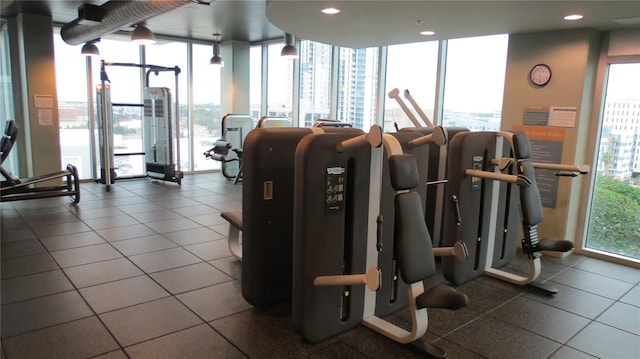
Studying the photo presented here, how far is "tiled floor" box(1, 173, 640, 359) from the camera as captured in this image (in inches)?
107

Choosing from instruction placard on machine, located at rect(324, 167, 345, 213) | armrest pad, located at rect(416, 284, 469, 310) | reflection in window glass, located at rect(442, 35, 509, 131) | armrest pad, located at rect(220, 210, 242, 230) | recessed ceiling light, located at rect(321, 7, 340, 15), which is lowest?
armrest pad, located at rect(416, 284, 469, 310)

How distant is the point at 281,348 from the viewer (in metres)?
2.70

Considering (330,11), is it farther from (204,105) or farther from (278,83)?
(204,105)

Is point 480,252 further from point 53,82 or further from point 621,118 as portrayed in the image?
point 53,82

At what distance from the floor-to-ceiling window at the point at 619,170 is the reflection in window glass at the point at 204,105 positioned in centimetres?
735

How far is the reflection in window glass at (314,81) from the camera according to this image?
26.9 feet

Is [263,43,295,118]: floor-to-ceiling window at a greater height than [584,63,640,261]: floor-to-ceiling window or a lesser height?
greater

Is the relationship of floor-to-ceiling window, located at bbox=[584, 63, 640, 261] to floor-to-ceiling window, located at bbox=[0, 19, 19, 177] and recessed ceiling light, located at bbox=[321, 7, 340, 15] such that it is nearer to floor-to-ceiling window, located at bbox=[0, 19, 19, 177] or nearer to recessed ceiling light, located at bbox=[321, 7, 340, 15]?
recessed ceiling light, located at bbox=[321, 7, 340, 15]

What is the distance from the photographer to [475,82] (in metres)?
5.97

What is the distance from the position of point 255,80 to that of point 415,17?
6212 millimetres

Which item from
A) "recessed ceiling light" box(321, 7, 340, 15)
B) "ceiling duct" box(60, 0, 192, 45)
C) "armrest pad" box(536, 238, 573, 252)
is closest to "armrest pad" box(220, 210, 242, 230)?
"recessed ceiling light" box(321, 7, 340, 15)

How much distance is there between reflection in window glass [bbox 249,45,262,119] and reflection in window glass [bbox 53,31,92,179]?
10.1ft

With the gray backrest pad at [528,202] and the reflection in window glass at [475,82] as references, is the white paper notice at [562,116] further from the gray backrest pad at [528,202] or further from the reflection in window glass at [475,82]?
the gray backrest pad at [528,202]

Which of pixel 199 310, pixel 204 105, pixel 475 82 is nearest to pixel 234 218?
pixel 199 310
